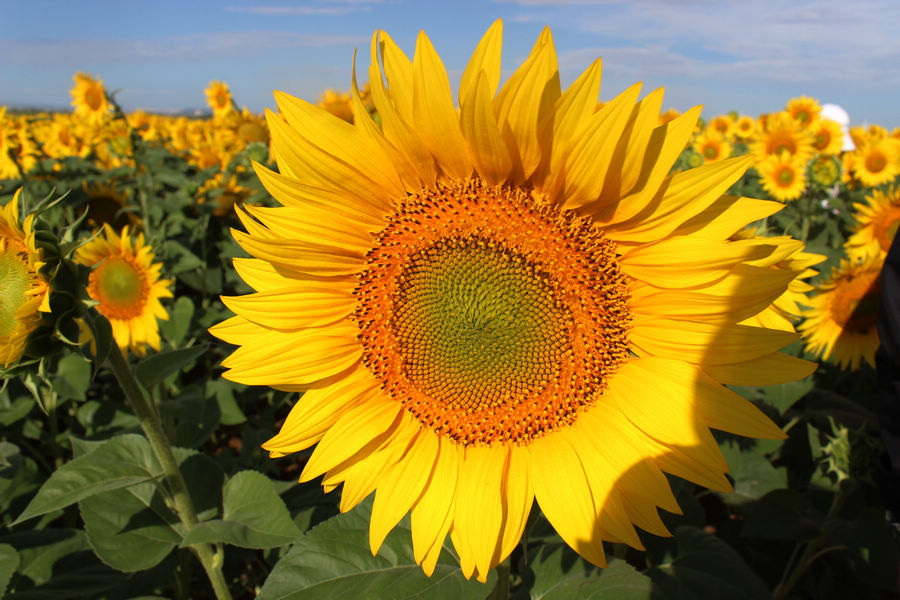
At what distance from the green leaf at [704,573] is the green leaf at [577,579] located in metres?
0.48

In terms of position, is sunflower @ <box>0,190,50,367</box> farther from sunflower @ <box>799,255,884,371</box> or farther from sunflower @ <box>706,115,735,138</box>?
sunflower @ <box>706,115,735,138</box>

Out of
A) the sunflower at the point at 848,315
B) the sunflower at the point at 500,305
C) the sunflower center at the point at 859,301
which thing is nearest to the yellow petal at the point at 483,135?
the sunflower at the point at 500,305

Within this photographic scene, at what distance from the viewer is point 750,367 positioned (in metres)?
1.35

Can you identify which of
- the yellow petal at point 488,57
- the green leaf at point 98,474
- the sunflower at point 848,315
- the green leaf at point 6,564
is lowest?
the green leaf at point 6,564

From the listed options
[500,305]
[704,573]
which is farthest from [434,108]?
Result: [704,573]

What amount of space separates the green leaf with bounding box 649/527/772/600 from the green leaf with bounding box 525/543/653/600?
0.48m

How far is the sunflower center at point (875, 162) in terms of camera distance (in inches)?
304

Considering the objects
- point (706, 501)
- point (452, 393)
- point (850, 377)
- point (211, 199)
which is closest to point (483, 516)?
point (452, 393)

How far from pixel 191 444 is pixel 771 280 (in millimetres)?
2730

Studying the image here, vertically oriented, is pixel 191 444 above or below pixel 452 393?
below

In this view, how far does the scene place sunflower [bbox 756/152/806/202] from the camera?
6773 mm

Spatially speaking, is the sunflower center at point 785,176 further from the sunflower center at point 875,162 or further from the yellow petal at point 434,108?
the yellow petal at point 434,108

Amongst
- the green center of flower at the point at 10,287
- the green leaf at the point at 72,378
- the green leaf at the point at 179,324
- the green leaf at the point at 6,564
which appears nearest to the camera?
the green center of flower at the point at 10,287

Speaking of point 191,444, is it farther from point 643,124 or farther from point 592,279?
point 643,124
